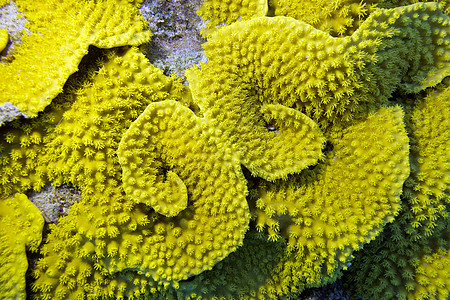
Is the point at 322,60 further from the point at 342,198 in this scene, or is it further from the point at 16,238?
the point at 16,238

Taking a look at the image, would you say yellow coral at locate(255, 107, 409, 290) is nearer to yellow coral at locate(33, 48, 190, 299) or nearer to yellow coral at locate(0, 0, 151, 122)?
yellow coral at locate(33, 48, 190, 299)

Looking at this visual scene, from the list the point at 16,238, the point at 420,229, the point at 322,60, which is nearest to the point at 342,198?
the point at 420,229

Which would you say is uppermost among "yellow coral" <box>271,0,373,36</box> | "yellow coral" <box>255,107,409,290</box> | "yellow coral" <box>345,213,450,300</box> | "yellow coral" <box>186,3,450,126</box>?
"yellow coral" <box>271,0,373,36</box>

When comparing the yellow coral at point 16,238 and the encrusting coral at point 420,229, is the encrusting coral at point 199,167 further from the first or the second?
the encrusting coral at point 420,229

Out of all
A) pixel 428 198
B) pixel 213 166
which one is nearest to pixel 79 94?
pixel 213 166

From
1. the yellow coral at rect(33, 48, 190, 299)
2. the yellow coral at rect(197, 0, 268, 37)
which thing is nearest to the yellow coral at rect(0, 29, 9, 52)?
the yellow coral at rect(33, 48, 190, 299)

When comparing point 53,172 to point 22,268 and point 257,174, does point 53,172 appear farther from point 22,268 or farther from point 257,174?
point 257,174

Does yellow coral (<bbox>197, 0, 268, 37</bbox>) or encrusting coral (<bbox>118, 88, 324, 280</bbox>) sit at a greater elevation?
yellow coral (<bbox>197, 0, 268, 37</bbox>)

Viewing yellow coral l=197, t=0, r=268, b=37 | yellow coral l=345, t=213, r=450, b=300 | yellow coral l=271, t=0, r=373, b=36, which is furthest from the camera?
yellow coral l=345, t=213, r=450, b=300
